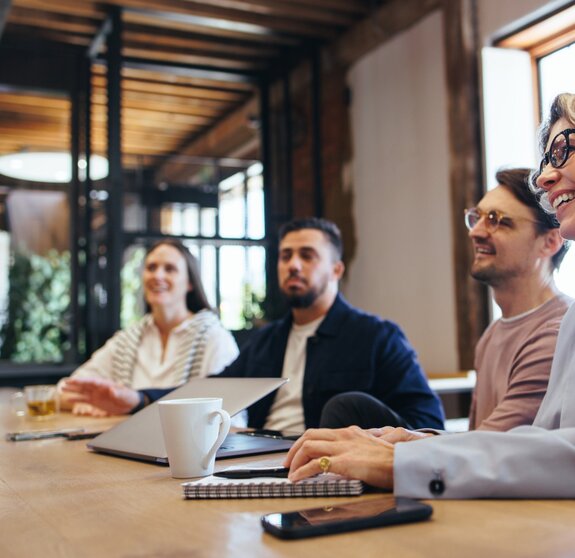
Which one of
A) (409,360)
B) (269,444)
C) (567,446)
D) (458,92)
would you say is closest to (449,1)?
(458,92)

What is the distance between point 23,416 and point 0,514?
143 cm

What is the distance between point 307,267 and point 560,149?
1.59 m

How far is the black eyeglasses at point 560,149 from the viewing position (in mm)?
1272

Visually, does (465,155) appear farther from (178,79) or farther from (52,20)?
(178,79)

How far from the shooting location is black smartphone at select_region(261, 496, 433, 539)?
0.73 metres

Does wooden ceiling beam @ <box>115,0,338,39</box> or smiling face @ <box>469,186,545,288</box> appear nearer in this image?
smiling face @ <box>469,186,545,288</box>

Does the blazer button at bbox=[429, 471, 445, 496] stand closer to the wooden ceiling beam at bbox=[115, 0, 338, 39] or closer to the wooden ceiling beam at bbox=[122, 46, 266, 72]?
the wooden ceiling beam at bbox=[115, 0, 338, 39]

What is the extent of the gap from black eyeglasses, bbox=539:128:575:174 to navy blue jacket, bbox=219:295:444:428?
116cm

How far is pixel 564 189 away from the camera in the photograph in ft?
4.17

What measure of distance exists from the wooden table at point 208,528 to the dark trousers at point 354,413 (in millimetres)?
747

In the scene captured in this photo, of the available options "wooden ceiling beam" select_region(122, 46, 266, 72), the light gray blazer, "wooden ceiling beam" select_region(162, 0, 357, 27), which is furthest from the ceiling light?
the light gray blazer

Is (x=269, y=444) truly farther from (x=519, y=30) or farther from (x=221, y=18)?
(x=221, y=18)

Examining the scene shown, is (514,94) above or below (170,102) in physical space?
below

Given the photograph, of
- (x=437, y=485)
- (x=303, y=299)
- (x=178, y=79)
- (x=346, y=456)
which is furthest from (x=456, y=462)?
(x=178, y=79)
